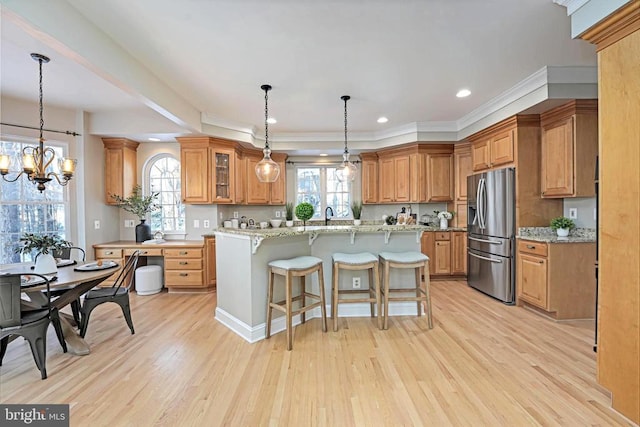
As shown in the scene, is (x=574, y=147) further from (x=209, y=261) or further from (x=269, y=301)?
(x=209, y=261)

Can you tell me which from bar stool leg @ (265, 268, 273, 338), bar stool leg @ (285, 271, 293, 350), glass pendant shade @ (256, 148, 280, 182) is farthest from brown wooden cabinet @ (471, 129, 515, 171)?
bar stool leg @ (265, 268, 273, 338)

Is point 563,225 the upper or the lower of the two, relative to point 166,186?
lower

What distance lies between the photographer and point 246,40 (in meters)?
2.39

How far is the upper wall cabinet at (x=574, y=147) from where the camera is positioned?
3.16 metres

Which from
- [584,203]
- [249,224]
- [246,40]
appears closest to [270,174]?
[246,40]

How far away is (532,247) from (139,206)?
217 inches

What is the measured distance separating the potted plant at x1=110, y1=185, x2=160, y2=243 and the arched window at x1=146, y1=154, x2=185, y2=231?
221 mm

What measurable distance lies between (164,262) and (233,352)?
252 cm

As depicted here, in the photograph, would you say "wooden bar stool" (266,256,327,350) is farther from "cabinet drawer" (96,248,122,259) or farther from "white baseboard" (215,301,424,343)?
"cabinet drawer" (96,248,122,259)

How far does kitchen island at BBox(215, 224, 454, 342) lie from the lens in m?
2.85

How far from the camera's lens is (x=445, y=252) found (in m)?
4.98

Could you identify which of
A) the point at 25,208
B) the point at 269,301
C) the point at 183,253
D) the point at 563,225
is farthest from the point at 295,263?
the point at 25,208

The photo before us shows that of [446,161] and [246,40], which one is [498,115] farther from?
[246,40]

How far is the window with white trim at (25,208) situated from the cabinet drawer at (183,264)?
4.56 ft
